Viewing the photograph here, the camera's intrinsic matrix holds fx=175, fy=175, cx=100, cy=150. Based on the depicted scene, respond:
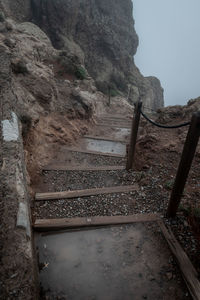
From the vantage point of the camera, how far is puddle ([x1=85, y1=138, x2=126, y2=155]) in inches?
218

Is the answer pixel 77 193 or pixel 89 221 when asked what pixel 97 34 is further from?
pixel 89 221

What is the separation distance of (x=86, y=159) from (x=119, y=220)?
2.38 meters

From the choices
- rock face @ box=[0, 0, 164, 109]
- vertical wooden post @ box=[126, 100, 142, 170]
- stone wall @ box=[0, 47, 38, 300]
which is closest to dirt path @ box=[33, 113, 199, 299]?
vertical wooden post @ box=[126, 100, 142, 170]

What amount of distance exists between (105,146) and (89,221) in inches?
140

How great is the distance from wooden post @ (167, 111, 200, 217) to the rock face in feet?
49.9

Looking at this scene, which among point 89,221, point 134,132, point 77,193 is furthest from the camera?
point 134,132

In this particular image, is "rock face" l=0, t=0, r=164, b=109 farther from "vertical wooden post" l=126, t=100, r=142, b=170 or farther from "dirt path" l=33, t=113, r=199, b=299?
"dirt path" l=33, t=113, r=199, b=299

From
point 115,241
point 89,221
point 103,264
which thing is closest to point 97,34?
point 89,221

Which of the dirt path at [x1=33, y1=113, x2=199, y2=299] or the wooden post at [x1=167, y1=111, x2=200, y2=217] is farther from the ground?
the wooden post at [x1=167, y1=111, x2=200, y2=217]

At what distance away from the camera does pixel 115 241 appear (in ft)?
7.26

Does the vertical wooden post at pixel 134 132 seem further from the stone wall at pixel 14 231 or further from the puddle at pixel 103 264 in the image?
the stone wall at pixel 14 231

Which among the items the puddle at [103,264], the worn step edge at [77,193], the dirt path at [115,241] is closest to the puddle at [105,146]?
the dirt path at [115,241]

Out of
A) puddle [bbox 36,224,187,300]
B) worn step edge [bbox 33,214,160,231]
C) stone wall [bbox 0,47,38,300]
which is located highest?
stone wall [bbox 0,47,38,300]

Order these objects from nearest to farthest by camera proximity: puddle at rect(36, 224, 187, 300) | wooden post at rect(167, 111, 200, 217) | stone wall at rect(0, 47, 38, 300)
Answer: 1. stone wall at rect(0, 47, 38, 300)
2. puddle at rect(36, 224, 187, 300)
3. wooden post at rect(167, 111, 200, 217)
